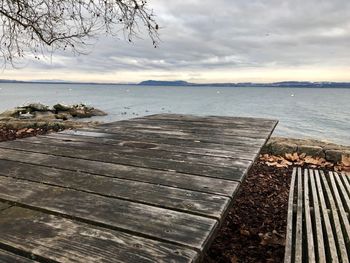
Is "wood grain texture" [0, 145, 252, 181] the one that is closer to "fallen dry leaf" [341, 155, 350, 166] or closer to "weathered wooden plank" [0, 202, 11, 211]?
"weathered wooden plank" [0, 202, 11, 211]

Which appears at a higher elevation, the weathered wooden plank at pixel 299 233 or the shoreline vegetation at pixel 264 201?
the weathered wooden plank at pixel 299 233

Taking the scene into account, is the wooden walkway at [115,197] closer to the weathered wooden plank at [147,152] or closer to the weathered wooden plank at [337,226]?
the weathered wooden plank at [147,152]

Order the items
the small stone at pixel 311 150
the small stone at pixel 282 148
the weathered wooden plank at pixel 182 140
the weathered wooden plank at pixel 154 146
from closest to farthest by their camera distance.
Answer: the weathered wooden plank at pixel 154 146 → the weathered wooden plank at pixel 182 140 → the small stone at pixel 311 150 → the small stone at pixel 282 148

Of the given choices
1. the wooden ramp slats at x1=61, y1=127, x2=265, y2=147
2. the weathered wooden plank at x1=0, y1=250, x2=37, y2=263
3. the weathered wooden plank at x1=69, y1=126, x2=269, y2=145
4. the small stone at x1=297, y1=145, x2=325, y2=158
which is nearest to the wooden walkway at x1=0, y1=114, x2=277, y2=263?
the weathered wooden plank at x1=0, y1=250, x2=37, y2=263

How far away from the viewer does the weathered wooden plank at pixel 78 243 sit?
1.18m

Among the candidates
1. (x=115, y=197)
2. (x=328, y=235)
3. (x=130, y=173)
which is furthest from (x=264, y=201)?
(x=115, y=197)

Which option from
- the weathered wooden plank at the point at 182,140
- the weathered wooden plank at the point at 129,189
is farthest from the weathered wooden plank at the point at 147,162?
the weathered wooden plank at the point at 182,140

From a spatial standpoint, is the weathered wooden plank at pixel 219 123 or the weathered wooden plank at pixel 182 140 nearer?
the weathered wooden plank at pixel 182 140

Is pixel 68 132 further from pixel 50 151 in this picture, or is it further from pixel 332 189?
pixel 332 189

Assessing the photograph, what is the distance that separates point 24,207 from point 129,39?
4736 mm

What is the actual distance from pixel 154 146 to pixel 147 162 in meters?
0.65

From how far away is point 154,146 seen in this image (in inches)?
125

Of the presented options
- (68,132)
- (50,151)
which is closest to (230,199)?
(50,151)

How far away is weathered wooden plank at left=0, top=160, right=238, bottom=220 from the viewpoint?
5.35 feet
